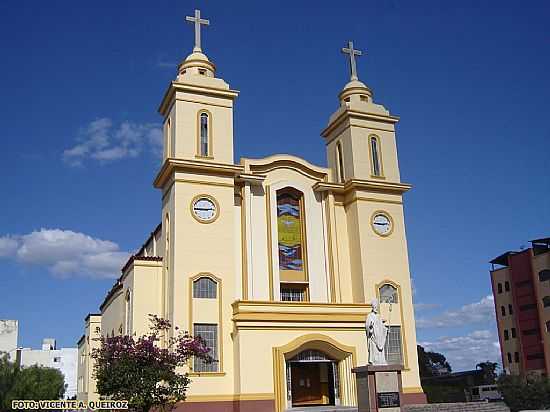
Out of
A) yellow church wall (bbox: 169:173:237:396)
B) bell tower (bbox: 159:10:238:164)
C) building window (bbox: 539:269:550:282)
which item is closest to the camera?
yellow church wall (bbox: 169:173:237:396)

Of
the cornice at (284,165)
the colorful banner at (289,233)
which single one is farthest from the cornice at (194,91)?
the colorful banner at (289,233)

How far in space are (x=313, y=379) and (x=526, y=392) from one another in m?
12.1

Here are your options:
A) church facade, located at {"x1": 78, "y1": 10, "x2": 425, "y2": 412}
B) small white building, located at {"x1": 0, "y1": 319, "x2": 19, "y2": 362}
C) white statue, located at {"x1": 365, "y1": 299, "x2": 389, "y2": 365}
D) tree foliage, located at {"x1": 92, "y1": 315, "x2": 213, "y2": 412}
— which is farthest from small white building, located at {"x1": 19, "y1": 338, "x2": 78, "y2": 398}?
white statue, located at {"x1": 365, "y1": 299, "x2": 389, "y2": 365}

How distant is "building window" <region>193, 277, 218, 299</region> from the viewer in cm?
2644

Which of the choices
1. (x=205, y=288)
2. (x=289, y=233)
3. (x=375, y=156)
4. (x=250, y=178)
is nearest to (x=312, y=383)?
(x=205, y=288)

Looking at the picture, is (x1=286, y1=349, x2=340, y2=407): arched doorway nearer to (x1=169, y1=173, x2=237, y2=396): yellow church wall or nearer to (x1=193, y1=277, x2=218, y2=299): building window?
(x1=169, y1=173, x2=237, y2=396): yellow church wall

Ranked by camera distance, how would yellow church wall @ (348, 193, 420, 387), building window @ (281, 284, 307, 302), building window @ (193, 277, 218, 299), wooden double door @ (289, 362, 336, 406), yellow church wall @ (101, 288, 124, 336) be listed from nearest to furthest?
building window @ (193, 277, 218, 299) → wooden double door @ (289, 362, 336, 406) → yellow church wall @ (348, 193, 420, 387) → building window @ (281, 284, 307, 302) → yellow church wall @ (101, 288, 124, 336)

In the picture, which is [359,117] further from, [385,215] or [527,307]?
[527,307]

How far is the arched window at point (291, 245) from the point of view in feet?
97.0

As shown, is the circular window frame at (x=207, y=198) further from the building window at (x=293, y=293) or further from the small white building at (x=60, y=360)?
the small white building at (x=60, y=360)

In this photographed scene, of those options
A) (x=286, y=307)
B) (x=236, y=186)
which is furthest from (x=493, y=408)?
(x=236, y=186)

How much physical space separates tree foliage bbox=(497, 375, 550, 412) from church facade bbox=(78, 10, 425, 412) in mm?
7466

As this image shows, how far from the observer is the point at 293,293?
29797 millimetres

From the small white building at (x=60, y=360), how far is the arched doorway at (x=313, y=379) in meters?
42.0
